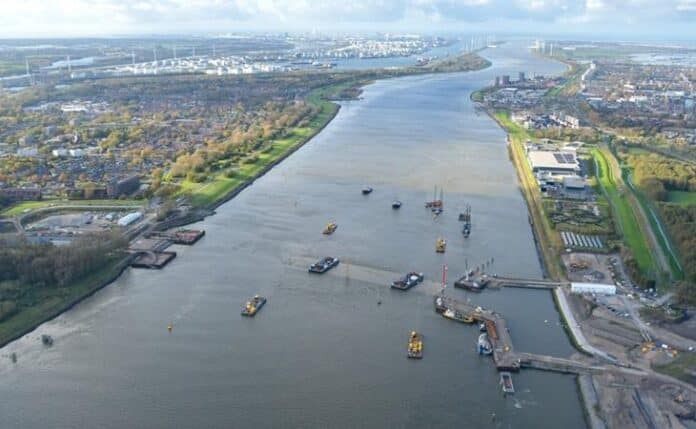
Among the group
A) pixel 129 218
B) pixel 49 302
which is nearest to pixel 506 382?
pixel 49 302

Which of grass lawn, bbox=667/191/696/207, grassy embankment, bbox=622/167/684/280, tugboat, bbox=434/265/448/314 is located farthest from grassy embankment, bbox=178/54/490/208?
grass lawn, bbox=667/191/696/207

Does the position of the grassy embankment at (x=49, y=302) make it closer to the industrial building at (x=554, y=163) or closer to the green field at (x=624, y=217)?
the green field at (x=624, y=217)

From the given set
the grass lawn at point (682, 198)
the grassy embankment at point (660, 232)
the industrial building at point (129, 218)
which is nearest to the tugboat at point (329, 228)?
the industrial building at point (129, 218)

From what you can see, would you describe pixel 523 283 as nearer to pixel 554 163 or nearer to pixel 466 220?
pixel 466 220

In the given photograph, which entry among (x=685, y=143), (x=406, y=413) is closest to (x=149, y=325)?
(x=406, y=413)

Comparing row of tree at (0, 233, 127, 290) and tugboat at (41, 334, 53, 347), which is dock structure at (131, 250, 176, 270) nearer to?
row of tree at (0, 233, 127, 290)
